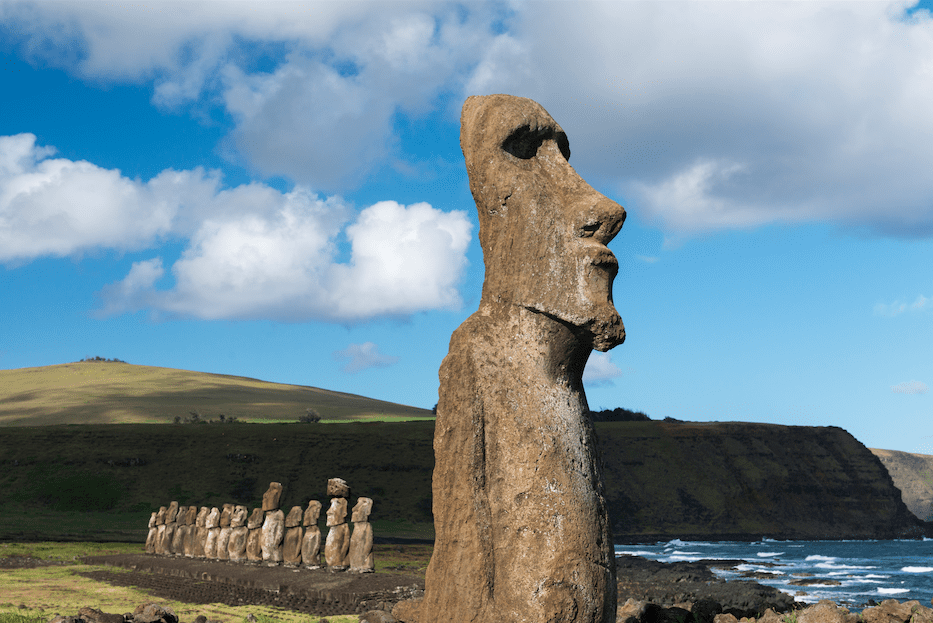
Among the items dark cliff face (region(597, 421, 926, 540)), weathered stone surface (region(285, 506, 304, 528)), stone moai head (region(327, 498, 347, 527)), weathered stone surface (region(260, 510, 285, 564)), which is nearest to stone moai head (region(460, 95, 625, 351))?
stone moai head (region(327, 498, 347, 527))

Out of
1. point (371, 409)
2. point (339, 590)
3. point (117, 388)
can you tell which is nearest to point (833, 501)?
point (371, 409)

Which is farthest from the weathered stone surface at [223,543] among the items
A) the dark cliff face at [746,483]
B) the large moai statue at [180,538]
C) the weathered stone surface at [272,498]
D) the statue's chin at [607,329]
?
the dark cliff face at [746,483]

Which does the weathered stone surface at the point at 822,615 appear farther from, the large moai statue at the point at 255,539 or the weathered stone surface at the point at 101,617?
the large moai statue at the point at 255,539

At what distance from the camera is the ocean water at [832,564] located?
90.7 feet

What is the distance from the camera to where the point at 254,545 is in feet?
74.6

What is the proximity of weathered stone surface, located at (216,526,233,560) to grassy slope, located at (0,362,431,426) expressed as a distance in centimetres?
5881

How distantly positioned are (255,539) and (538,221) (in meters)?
19.3

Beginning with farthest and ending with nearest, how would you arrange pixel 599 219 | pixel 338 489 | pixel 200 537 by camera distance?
pixel 200 537 < pixel 338 489 < pixel 599 219

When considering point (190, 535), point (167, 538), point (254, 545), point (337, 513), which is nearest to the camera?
point (337, 513)

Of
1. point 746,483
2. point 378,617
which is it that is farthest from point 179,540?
point 746,483

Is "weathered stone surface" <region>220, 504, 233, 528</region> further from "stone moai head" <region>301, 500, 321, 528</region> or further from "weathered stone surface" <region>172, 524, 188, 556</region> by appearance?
"stone moai head" <region>301, 500, 321, 528</region>

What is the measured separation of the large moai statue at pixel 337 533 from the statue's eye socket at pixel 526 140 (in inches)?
594

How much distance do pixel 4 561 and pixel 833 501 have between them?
62063 millimetres

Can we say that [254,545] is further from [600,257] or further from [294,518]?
[600,257]
